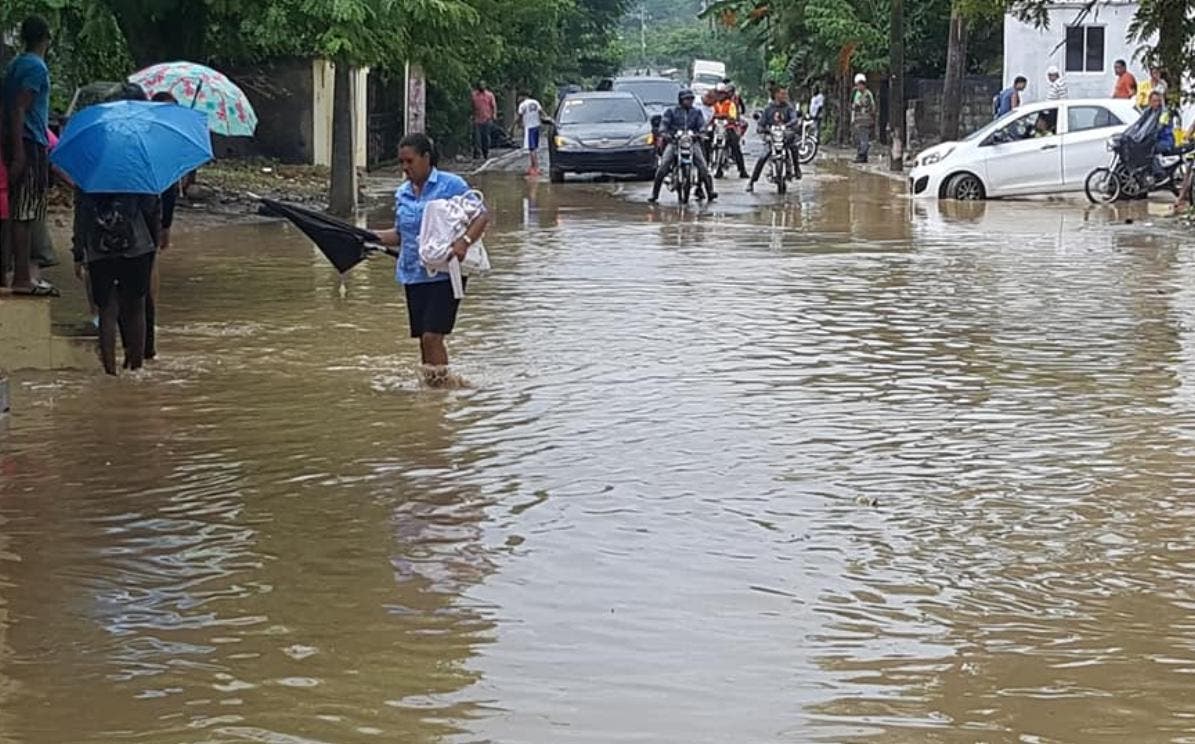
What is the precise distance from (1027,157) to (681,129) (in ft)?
16.4

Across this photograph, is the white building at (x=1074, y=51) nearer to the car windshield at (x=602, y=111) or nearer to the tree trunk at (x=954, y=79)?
the tree trunk at (x=954, y=79)

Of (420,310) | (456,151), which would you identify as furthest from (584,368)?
(456,151)

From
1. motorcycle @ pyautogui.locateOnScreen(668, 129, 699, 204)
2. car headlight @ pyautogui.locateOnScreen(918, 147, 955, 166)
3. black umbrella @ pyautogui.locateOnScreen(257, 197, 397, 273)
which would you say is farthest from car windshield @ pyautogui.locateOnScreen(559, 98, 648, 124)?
black umbrella @ pyautogui.locateOnScreen(257, 197, 397, 273)

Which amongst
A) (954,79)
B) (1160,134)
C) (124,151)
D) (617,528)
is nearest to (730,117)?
(954,79)

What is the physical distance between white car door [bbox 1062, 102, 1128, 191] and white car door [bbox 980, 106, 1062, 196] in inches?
4.8

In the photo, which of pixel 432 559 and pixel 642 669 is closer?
pixel 642 669

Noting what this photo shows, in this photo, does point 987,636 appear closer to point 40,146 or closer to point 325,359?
point 325,359

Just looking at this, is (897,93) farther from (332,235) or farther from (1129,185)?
(332,235)

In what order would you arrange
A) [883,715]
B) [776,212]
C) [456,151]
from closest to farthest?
[883,715], [776,212], [456,151]

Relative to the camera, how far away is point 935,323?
44.9 feet

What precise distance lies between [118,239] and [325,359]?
5.66 feet

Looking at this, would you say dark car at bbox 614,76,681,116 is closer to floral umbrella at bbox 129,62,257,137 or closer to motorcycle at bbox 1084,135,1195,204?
motorcycle at bbox 1084,135,1195,204

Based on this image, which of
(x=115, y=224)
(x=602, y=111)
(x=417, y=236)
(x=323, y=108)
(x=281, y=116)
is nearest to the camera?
(x=417, y=236)

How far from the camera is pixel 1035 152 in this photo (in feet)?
89.2
